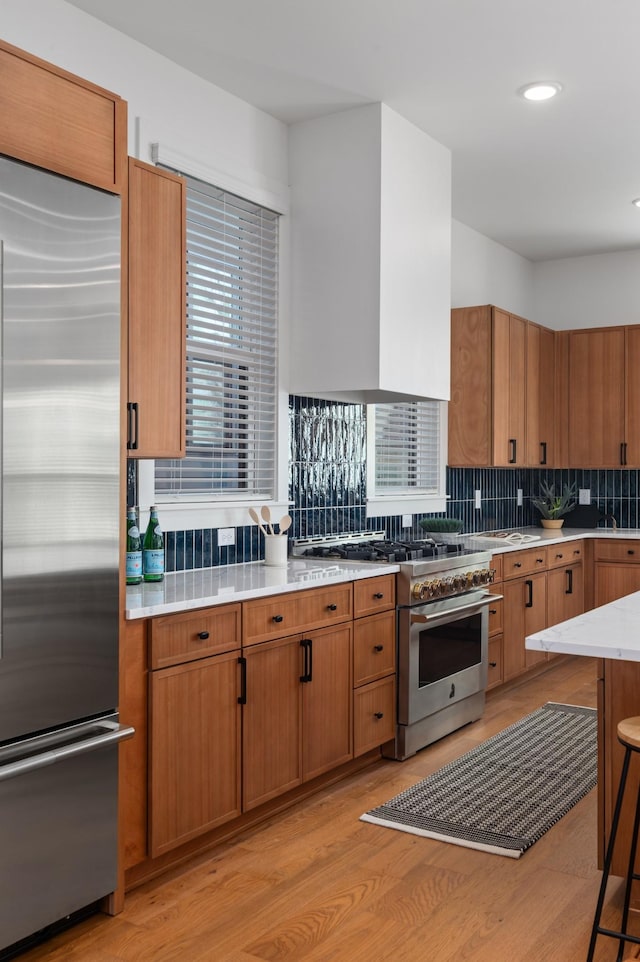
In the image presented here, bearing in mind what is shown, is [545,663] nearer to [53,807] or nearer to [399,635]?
[399,635]

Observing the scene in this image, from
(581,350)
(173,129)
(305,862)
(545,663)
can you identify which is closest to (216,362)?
(173,129)

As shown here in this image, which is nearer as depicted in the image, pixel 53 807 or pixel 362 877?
pixel 53 807

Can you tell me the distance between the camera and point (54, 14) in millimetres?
3064

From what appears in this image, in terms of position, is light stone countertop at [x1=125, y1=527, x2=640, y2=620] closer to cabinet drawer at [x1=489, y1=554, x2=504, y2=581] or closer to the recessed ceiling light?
cabinet drawer at [x1=489, y1=554, x2=504, y2=581]

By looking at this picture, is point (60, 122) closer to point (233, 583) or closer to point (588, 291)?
point (233, 583)

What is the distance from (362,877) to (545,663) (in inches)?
→ 129

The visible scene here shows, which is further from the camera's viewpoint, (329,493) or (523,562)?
(523,562)

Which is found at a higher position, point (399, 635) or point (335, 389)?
point (335, 389)

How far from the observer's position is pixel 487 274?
20.6 ft

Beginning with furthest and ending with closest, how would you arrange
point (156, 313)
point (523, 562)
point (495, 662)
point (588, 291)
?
1. point (588, 291)
2. point (523, 562)
3. point (495, 662)
4. point (156, 313)

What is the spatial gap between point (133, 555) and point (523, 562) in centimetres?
294

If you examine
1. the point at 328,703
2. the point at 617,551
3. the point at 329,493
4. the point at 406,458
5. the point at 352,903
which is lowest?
the point at 352,903

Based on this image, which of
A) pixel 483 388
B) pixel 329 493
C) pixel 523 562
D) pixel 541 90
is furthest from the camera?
pixel 483 388

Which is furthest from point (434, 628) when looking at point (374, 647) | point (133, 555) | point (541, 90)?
point (541, 90)
